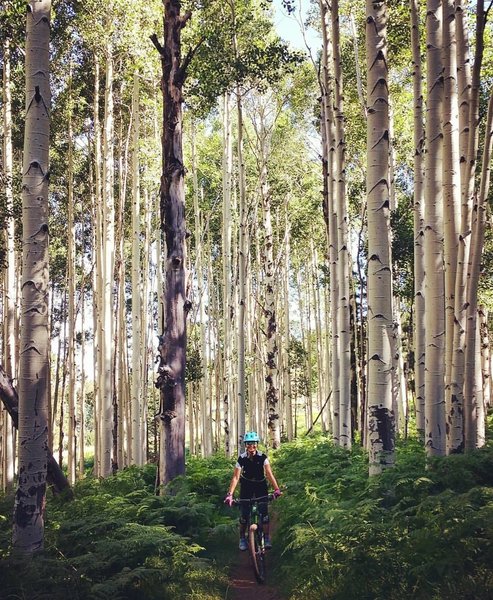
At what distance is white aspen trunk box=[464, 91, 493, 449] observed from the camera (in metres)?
6.69

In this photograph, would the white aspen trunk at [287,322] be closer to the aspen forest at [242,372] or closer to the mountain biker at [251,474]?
the aspen forest at [242,372]

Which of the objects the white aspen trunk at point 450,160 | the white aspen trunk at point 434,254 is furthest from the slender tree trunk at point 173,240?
the white aspen trunk at point 450,160

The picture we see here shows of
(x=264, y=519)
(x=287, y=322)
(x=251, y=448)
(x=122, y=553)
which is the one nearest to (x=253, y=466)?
(x=251, y=448)

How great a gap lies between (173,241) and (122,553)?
15.2ft

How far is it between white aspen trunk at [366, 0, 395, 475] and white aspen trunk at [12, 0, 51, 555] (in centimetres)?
326

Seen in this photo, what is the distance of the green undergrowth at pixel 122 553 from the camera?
3.96 meters

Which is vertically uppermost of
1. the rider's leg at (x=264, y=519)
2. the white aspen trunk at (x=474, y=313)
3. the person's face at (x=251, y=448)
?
the white aspen trunk at (x=474, y=313)

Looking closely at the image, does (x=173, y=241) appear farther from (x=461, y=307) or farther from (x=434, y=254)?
(x=461, y=307)

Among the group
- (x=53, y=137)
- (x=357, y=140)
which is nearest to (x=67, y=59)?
(x=53, y=137)

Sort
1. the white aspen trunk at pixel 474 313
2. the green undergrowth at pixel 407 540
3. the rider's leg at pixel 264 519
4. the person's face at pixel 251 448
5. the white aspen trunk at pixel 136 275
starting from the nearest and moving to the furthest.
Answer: the green undergrowth at pixel 407 540
the rider's leg at pixel 264 519
the person's face at pixel 251 448
the white aspen trunk at pixel 474 313
the white aspen trunk at pixel 136 275

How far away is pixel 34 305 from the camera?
172 inches

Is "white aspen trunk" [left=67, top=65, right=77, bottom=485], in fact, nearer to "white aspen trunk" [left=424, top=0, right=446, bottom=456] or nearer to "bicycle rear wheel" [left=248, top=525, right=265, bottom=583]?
"bicycle rear wheel" [left=248, top=525, right=265, bottom=583]

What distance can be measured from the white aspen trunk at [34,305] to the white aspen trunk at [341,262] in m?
6.65

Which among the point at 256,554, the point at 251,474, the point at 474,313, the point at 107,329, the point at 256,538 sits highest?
the point at 474,313
